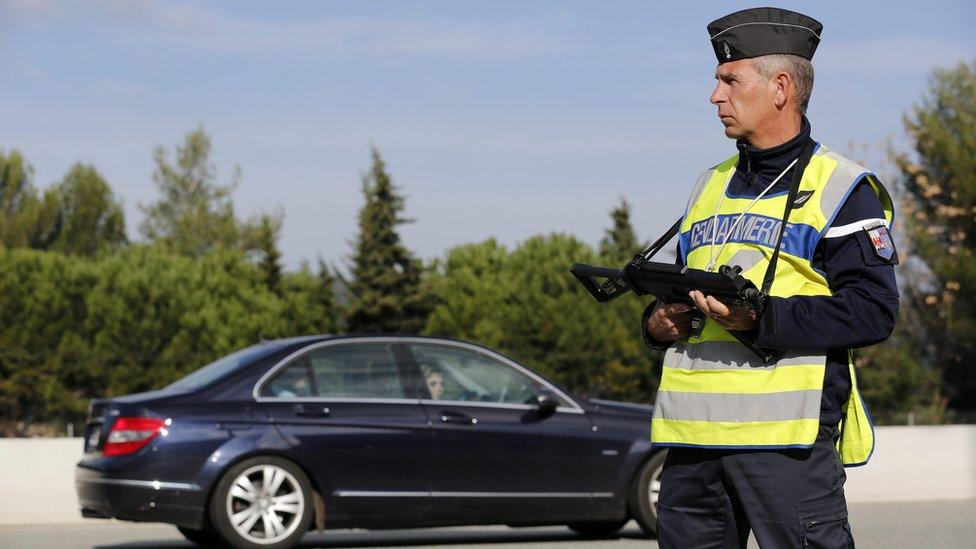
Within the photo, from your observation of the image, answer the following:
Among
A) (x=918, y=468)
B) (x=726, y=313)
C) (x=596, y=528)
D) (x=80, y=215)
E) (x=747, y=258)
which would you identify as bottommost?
(x=596, y=528)

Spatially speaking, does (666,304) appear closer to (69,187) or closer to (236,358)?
(236,358)

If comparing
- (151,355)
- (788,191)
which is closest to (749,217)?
(788,191)

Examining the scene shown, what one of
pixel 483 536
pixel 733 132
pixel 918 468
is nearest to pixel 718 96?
pixel 733 132

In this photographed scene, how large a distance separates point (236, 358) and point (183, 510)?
1.42 meters

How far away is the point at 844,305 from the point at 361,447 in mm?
7220

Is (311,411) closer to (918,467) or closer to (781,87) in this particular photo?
(781,87)

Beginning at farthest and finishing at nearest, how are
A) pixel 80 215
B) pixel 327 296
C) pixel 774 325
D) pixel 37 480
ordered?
pixel 80 215
pixel 327 296
pixel 37 480
pixel 774 325

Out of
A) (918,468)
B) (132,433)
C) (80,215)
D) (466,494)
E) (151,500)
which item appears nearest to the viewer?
(151,500)

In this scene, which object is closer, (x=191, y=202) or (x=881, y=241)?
(x=881, y=241)

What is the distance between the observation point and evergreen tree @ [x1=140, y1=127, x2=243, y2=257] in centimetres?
9725

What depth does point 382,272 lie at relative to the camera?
2591 inches

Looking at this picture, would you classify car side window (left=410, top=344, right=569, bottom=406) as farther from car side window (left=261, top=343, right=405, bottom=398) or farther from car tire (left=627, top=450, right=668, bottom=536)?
car tire (left=627, top=450, right=668, bottom=536)

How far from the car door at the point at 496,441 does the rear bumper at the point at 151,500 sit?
1.61 metres

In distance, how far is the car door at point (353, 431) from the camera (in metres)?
10.2
